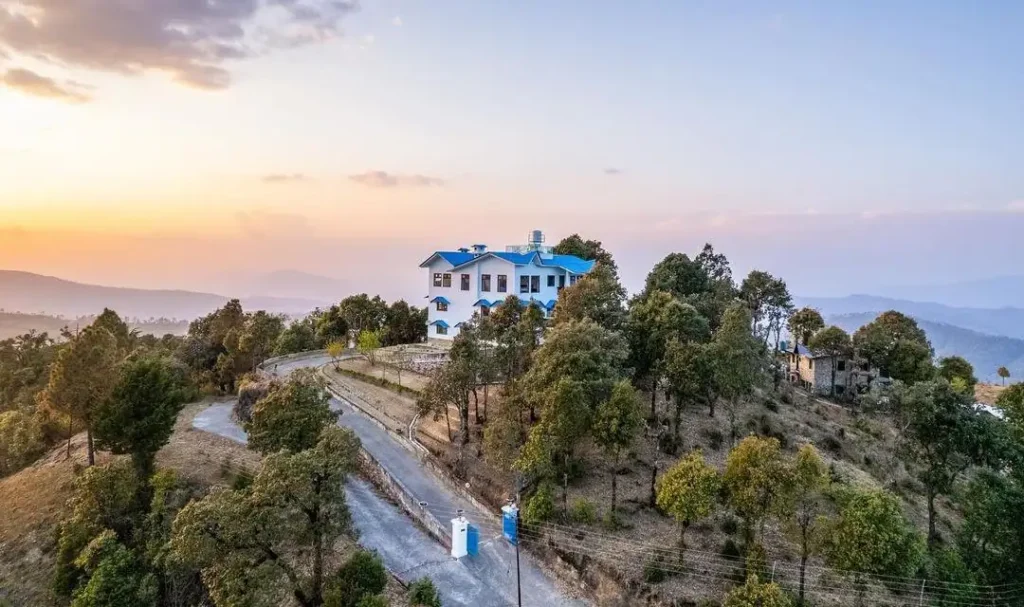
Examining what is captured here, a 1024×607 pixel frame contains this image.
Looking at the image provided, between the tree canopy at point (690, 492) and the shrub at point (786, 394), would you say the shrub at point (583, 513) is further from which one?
the shrub at point (786, 394)

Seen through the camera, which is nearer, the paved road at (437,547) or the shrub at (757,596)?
the shrub at (757,596)

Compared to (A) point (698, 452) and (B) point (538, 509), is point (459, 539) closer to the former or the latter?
(B) point (538, 509)

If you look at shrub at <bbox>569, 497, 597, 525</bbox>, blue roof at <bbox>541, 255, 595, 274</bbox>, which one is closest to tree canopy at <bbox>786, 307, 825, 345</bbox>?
blue roof at <bbox>541, 255, 595, 274</bbox>

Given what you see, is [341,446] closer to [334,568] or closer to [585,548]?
[334,568]

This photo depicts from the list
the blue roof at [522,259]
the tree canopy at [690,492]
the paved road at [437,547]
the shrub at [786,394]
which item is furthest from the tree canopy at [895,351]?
the paved road at [437,547]

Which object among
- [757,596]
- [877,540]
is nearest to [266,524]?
[757,596]

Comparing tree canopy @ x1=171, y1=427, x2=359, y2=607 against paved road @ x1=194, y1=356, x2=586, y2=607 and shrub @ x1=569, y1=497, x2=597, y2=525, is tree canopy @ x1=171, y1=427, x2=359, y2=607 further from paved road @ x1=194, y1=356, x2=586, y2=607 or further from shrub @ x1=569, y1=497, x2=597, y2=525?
shrub @ x1=569, y1=497, x2=597, y2=525
